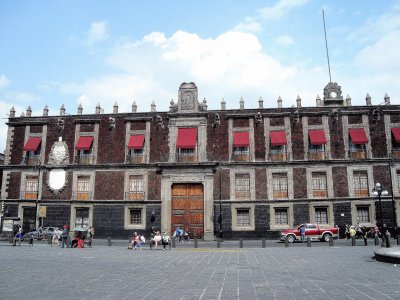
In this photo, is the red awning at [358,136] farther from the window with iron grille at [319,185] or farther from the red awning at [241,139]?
the red awning at [241,139]

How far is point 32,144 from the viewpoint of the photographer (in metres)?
35.3

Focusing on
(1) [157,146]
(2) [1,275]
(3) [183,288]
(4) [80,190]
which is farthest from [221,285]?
(4) [80,190]

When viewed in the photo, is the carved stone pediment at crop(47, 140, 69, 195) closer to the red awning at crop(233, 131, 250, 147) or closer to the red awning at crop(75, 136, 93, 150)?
the red awning at crop(75, 136, 93, 150)

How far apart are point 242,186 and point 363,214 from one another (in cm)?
1086

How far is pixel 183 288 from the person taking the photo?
8.95 metres

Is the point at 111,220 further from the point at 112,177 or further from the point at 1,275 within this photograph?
the point at 1,275

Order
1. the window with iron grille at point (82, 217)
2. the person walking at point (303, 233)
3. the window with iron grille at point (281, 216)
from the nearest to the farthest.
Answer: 1. the person walking at point (303, 233)
2. the window with iron grille at point (281, 216)
3. the window with iron grille at point (82, 217)

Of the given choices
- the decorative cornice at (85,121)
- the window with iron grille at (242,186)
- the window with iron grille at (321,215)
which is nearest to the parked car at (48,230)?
the decorative cornice at (85,121)

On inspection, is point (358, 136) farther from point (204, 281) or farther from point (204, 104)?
point (204, 281)

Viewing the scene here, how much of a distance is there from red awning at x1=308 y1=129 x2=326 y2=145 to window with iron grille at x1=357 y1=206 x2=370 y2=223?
6.60 m

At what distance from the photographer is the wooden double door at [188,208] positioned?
32562 mm

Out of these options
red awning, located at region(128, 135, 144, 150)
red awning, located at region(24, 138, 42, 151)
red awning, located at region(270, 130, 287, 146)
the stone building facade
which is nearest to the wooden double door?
the stone building facade

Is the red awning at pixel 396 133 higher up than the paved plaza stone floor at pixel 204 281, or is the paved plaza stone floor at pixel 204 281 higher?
the red awning at pixel 396 133

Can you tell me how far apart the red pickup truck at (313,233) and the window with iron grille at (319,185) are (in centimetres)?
396
